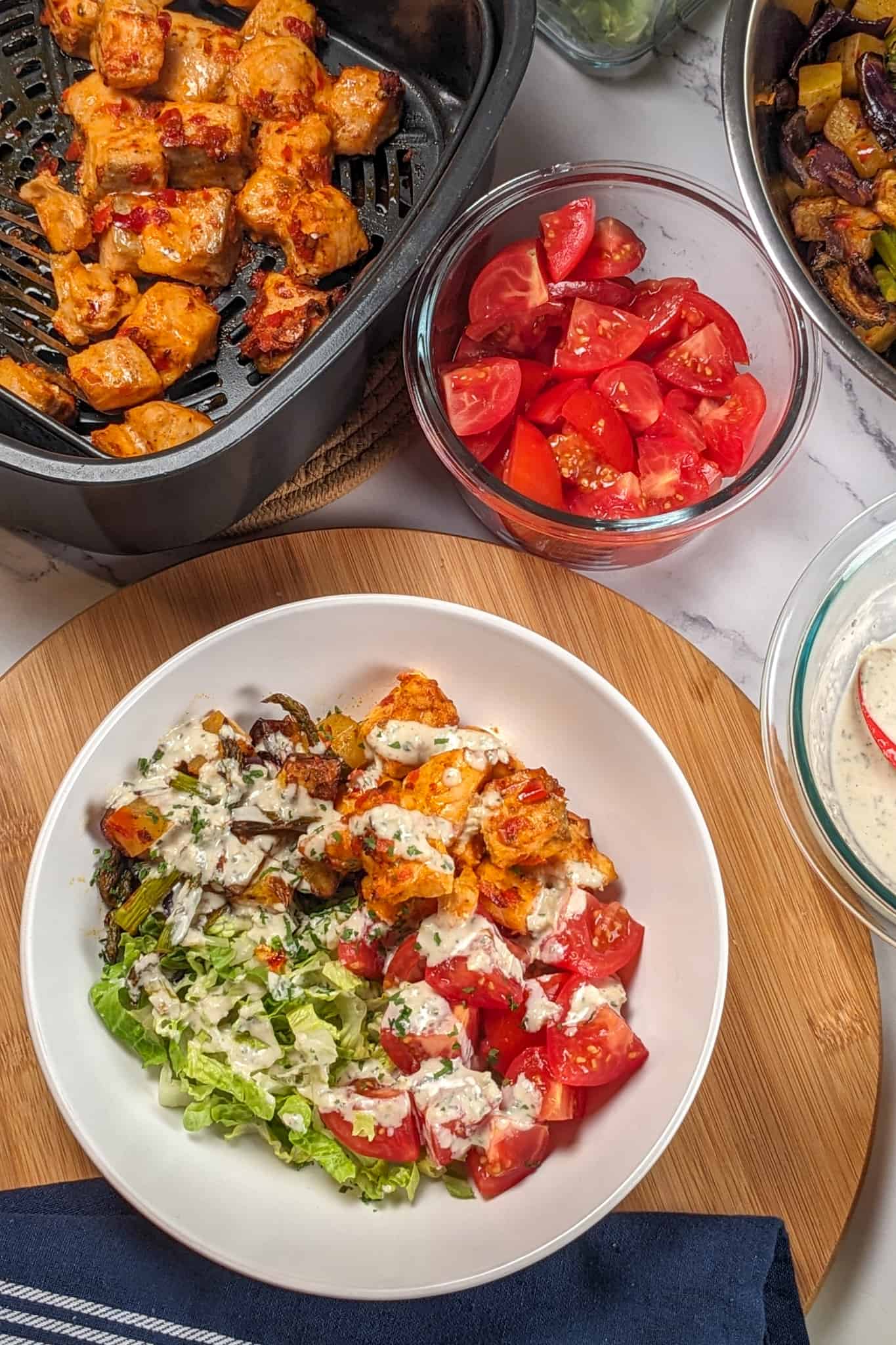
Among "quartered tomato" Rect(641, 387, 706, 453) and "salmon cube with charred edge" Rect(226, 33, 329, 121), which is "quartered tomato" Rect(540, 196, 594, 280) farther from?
"salmon cube with charred edge" Rect(226, 33, 329, 121)

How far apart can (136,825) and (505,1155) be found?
0.60m

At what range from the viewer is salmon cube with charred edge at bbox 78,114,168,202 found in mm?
1495

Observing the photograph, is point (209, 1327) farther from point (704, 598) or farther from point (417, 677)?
point (704, 598)

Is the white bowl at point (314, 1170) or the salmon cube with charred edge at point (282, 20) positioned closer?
the white bowl at point (314, 1170)

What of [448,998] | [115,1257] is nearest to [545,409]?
[448,998]

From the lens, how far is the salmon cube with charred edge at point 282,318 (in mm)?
1462

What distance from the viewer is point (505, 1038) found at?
1465 mm

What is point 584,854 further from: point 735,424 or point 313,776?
point 735,424

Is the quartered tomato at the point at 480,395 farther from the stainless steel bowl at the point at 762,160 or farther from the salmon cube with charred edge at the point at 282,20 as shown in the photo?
the salmon cube with charred edge at the point at 282,20

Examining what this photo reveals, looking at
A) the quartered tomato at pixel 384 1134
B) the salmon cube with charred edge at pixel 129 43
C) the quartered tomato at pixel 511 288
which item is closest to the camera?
the quartered tomato at pixel 384 1134

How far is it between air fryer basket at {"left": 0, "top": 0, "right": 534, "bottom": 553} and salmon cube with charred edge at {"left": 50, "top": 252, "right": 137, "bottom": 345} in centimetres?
6

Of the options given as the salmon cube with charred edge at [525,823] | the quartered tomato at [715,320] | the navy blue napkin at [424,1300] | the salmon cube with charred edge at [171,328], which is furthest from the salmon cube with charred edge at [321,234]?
the navy blue napkin at [424,1300]

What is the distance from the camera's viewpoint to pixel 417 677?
1565mm

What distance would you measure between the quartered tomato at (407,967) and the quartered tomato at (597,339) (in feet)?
2.56
